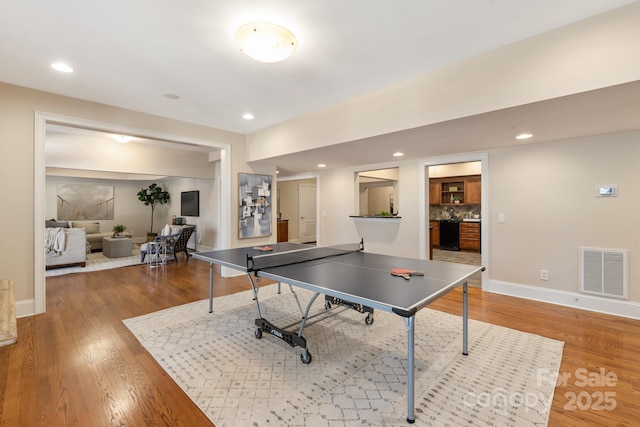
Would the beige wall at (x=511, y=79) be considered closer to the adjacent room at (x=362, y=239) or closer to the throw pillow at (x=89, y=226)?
the adjacent room at (x=362, y=239)

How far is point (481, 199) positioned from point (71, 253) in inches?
305

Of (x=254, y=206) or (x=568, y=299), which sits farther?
(x=254, y=206)

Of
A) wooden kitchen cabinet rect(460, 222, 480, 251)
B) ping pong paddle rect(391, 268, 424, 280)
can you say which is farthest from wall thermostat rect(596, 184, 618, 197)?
wooden kitchen cabinet rect(460, 222, 480, 251)

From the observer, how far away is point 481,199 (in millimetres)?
4367

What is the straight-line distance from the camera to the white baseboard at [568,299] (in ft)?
10.5

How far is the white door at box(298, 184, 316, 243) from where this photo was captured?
9453 millimetres

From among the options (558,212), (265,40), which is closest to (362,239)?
(265,40)

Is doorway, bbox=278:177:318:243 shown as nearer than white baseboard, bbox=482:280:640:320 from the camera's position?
No

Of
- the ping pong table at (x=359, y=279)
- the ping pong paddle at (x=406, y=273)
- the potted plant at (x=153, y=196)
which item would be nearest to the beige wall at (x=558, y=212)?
the ping pong table at (x=359, y=279)

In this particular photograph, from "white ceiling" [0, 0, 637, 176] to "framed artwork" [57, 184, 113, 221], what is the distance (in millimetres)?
7163

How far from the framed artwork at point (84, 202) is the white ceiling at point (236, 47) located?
716 cm

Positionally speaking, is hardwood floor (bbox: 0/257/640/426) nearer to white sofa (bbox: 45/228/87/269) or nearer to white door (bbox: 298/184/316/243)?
white sofa (bbox: 45/228/87/269)

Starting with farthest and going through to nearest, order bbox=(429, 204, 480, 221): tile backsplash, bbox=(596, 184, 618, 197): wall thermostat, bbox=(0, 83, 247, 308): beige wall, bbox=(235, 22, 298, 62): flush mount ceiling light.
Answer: bbox=(429, 204, 480, 221): tile backsplash, bbox=(596, 184, 618, 197): wall thermostat, bbox=(0, 83, 247, 308): beige wall, bbox=(235, 22, 298, 62): flush mount ceiling light

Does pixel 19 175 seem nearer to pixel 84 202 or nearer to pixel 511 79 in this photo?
pixel 511 79
